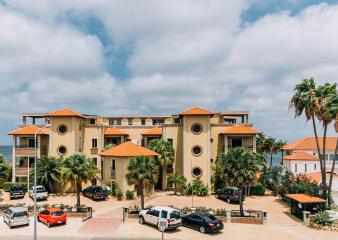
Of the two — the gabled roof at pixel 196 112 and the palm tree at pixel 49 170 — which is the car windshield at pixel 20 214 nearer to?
the palm tree at pixel 49 170

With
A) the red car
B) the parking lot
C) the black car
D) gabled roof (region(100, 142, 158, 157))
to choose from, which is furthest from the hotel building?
the black car

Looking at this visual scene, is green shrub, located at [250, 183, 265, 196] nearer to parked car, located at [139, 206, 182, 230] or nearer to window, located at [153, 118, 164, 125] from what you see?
parked car, located at [139, 206, 182, 230]

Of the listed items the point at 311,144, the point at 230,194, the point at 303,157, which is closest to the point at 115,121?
Result: the point at 230,194

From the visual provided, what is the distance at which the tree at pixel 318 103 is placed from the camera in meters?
37.2

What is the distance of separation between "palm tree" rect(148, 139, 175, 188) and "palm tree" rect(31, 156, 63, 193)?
1378 centimetres

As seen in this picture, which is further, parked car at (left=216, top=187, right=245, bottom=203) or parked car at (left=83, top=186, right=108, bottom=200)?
parked car at (left=83, top=186, right=108, bottom=200)

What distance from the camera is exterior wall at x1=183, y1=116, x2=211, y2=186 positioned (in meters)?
46.5

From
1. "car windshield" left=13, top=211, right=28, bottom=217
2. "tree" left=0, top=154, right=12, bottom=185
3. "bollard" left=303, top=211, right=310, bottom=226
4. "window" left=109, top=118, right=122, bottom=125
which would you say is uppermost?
"window" left=109, top=118, right=122, bottom=125

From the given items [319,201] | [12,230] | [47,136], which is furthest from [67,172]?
[319,201]

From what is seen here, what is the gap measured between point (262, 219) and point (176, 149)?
20316 millimetres

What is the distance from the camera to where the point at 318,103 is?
38.4m

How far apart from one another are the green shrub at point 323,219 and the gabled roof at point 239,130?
691 inches

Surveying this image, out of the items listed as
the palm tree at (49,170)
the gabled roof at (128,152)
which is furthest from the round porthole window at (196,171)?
the palm tree at (49,170)

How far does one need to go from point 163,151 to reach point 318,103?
2221 centimetres
